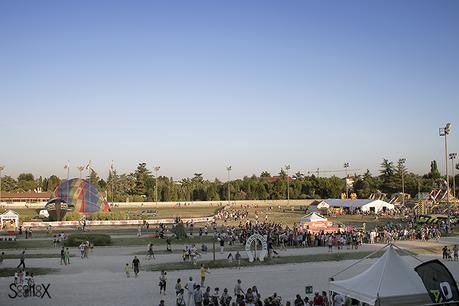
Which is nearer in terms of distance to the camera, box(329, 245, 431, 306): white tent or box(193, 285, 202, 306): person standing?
box(329, 245, 431, 306): white tent

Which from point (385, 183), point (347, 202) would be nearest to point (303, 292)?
point (347, 202)

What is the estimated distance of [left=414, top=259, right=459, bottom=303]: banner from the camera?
1121cm

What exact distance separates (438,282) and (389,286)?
4.08ft

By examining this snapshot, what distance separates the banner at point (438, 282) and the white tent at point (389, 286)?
53cm

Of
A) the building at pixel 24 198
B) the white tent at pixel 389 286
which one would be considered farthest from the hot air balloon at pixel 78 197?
the building at pixel 24 198

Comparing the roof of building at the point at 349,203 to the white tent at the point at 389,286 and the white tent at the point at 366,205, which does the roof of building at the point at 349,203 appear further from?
the white tent at the point at 389,286

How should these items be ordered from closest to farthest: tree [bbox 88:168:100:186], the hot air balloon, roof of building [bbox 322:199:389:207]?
the hot air balloon → roof of building [bbox 322:199:389:207] → tree [bbox 88:168:100:186]

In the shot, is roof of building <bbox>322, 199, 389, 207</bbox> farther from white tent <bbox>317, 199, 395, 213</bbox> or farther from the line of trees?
the line of trees

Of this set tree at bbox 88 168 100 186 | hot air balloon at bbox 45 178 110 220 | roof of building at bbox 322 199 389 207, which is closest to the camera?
hot air balloon at bbox 45 178 110 220

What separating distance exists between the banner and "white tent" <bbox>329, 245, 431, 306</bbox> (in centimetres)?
53

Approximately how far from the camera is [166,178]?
146125 millimetres

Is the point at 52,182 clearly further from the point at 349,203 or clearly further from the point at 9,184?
the point at 349,203

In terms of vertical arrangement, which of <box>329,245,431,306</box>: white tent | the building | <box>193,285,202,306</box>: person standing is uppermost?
the building

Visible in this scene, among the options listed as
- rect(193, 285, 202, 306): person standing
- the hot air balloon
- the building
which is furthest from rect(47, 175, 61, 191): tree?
rect(193, 285, 202, 306): person standing
